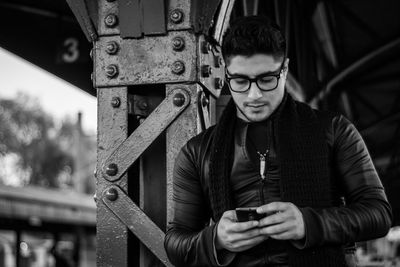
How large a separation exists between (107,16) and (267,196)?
128 cm

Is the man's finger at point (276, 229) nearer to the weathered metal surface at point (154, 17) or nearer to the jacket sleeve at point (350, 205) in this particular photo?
the jacket sleeve at point (350, 205)

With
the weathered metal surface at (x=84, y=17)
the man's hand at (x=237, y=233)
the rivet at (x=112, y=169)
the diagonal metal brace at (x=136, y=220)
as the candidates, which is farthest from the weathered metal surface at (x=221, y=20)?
the man's hand at (x=237, y=233)

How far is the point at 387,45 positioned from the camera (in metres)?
9.23

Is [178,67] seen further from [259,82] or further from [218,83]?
[259,82]

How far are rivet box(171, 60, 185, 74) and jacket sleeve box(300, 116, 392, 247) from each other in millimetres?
834

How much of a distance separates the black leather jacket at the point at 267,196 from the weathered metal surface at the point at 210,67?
0.55 metres

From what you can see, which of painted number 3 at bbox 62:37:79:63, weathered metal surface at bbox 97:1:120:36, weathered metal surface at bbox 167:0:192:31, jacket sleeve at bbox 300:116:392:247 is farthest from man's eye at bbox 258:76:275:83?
painted number 3 at bbox 62:37:79:63

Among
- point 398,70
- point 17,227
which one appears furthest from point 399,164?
point 17,227

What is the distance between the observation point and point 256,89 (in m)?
2.46

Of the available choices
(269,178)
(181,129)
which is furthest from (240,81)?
(181,129)

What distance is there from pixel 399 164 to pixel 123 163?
33.5ft

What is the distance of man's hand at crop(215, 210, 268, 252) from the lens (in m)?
2.21

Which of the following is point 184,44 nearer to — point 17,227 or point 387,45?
point 387,45

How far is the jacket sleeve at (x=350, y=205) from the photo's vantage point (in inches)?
88.8
